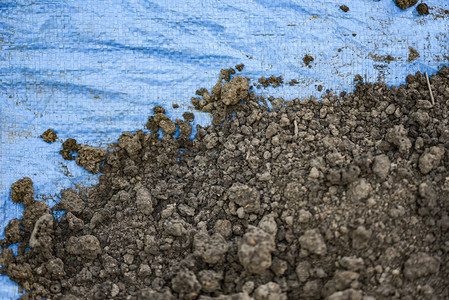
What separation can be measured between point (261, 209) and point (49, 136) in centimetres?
201

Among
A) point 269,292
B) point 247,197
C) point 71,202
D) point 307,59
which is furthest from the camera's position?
point 307,59

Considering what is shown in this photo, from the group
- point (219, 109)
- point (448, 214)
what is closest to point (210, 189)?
point (219, 109)

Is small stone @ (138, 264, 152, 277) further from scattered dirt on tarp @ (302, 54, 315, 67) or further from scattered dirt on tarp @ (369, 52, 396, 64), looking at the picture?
scattered dirt on tarp @ (369, 52, 396, 64)

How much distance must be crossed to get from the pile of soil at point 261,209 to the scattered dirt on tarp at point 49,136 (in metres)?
0.26

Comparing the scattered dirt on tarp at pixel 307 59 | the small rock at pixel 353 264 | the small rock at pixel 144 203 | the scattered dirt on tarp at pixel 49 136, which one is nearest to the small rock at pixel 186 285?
the small rock at pixel 144 203

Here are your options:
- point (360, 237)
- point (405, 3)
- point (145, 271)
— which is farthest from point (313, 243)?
point (405, 3)

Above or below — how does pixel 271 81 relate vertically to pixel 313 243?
above

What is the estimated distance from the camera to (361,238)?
100 inches

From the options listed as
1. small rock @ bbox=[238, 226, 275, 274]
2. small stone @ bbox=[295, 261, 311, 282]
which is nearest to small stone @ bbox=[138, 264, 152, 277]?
small rock @ bbox=[238, 226, 275, 274]

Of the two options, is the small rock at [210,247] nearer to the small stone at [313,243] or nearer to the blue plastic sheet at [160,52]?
the small stone at [313,243]

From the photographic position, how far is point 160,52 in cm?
340

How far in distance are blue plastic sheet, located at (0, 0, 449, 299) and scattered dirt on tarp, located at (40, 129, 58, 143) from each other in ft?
0.15

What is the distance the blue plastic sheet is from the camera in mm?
3297

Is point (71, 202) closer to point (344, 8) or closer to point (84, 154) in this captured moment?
point (84, 154)
